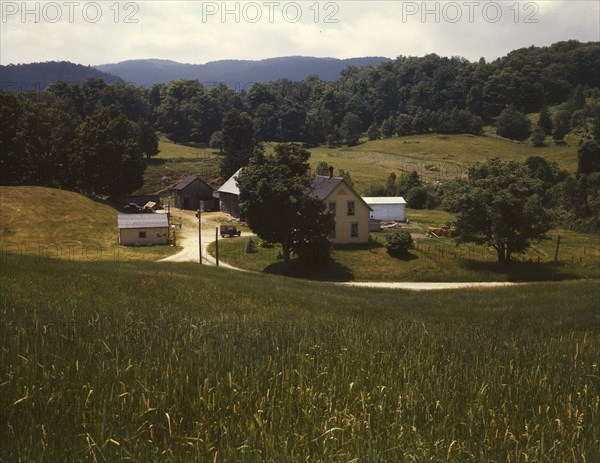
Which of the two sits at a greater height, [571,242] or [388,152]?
Result: [388,152]

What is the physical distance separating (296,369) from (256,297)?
58.7ft

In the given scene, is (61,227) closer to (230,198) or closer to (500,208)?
(230,198)

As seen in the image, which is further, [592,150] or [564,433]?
[592,150]

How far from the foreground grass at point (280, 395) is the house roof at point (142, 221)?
Answer: 2371 inches

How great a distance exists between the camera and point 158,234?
7150 centimetres

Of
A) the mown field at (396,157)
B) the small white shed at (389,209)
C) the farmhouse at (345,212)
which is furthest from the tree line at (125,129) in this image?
the farmhouse at (345,212)

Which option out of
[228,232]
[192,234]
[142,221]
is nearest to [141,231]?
[142,221]

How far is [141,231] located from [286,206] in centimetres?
2377

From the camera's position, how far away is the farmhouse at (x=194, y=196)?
101062mm

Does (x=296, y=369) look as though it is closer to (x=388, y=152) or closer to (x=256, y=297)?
(x=256, y=297)

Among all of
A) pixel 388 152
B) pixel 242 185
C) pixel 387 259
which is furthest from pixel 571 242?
pixel 388 152

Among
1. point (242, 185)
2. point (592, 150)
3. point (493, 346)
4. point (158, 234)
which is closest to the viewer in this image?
point (493, 346)

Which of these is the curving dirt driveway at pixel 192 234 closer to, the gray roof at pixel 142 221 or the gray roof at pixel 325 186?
the gray roof at pixel 142 221

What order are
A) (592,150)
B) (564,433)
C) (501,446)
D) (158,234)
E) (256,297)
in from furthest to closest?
(592,150), (158,234), (256,297), (564,433), (501,446)
